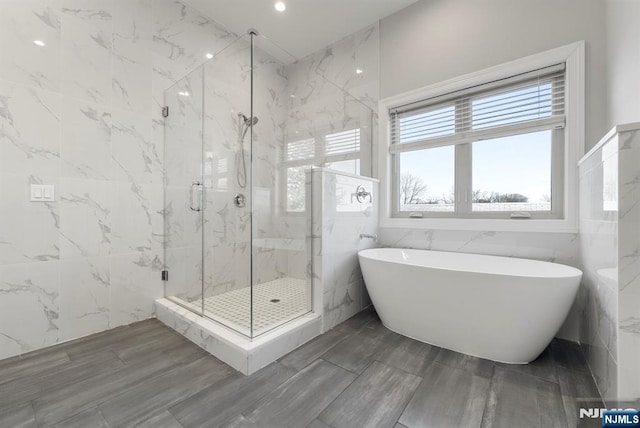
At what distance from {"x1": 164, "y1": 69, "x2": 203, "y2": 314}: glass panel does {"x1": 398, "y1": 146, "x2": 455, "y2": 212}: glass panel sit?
198 centimetres

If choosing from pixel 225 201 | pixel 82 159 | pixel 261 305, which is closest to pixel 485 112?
pixel 225 201

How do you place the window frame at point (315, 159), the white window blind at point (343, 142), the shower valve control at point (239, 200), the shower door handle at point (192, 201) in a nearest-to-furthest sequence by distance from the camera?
the shower valve control at point (239, 200), the shower door handle at point (192, 201), the window frame at point (315, 159), the white window blind at point (343, 142)

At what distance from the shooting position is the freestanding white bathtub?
58.1 inches

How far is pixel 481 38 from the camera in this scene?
7.48 ft

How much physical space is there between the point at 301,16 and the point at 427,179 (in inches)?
82.3

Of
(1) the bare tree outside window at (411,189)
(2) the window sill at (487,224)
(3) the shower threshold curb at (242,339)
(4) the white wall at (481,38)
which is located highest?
(4) the white wall at (481,38)

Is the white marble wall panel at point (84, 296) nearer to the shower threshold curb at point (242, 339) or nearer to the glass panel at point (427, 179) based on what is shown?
the shower threshold curb at point (242, 339)

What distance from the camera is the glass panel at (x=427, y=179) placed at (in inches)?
99.6

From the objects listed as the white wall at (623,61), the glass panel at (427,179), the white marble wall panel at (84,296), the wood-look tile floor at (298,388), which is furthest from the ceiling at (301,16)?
the wood-look tile floor at (298,388)

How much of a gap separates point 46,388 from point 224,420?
1048mm

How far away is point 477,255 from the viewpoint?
7.22ft

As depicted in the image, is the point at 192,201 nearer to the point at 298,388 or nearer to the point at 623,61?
the point at 298,388

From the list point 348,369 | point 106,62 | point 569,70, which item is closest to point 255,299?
point 348,369

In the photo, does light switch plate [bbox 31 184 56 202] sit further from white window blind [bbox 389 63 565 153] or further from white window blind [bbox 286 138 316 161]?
white window blind [bbox 389 63 565 153]
